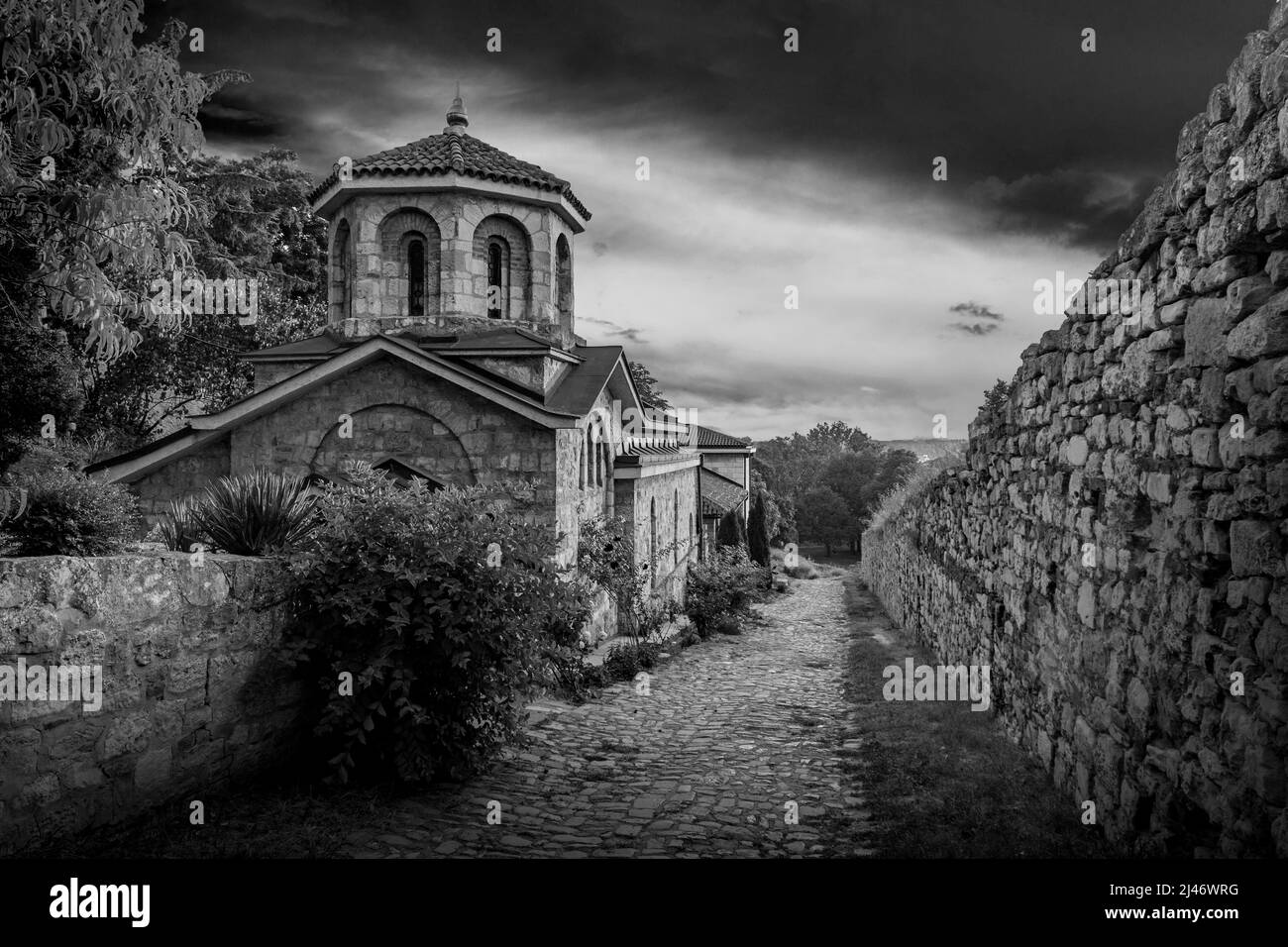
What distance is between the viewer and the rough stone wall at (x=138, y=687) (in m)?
4.06

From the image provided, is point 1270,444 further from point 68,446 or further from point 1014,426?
point 68,446

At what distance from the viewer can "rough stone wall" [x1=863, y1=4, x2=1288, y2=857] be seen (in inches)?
123

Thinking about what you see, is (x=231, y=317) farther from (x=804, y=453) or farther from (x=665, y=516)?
(x=804, y=453)

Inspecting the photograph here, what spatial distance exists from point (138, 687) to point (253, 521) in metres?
1.60

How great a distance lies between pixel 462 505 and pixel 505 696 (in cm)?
140

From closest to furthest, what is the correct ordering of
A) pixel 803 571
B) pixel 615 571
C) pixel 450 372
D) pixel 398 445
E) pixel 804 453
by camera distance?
pixel 450 372 → pixel 398 445 → pixel 615 571 → pixel 803 571 → pixel 804 453

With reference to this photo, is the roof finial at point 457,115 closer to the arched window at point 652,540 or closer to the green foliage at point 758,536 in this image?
the arched window at point 652,540

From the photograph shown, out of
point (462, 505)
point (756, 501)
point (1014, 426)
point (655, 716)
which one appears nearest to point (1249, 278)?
point (1014, 426)

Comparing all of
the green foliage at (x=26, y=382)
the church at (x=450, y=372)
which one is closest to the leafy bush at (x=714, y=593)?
the church at (x=450, y=372)

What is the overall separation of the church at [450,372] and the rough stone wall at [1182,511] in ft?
26.5

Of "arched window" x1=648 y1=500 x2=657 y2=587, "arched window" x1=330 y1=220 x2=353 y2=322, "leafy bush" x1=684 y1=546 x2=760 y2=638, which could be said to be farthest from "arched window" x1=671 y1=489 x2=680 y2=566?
"arched window" x1=330 y1=220 x2=353 y2=322

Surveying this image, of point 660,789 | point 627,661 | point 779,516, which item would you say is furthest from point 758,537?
point 660,789

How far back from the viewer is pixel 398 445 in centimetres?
1339
